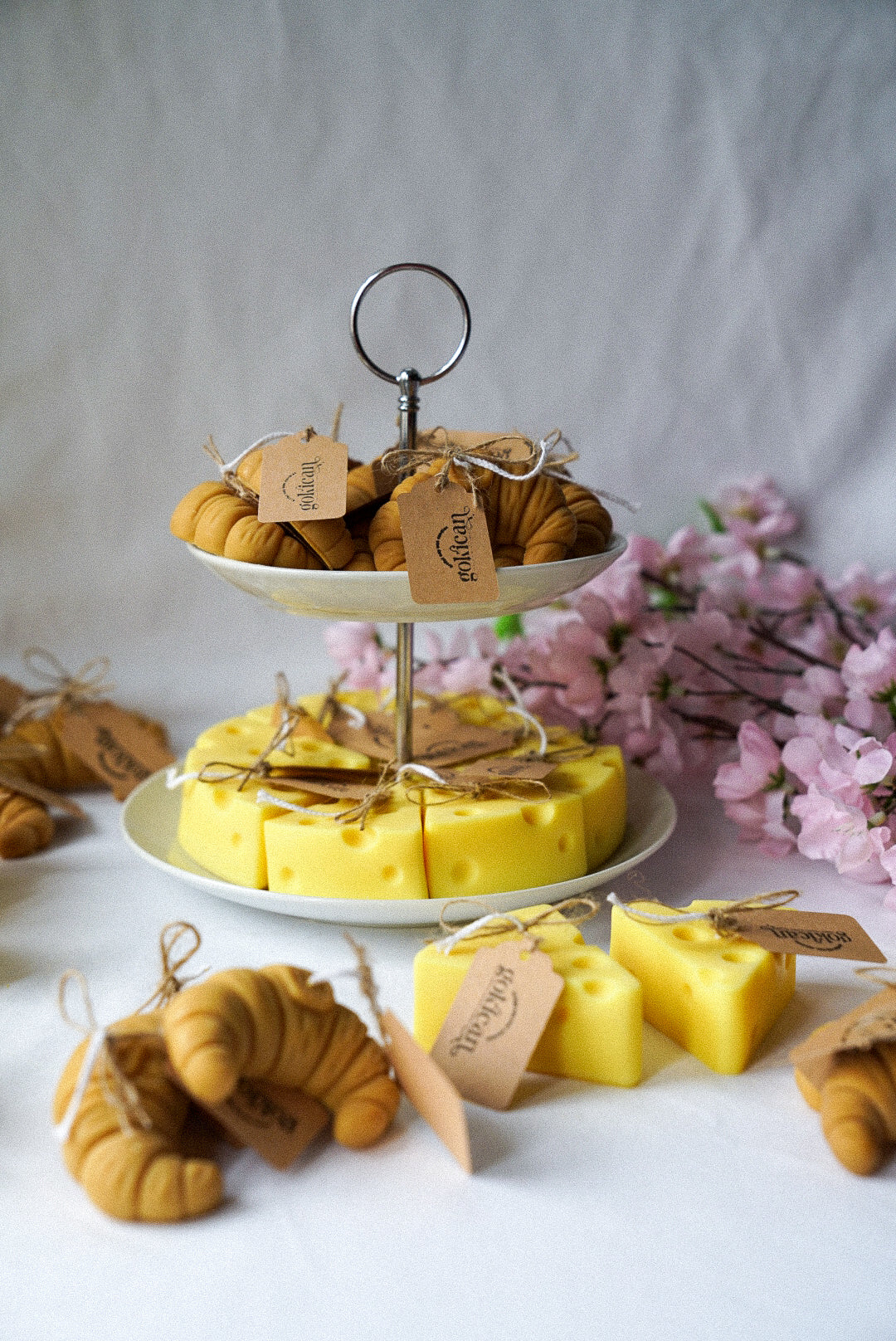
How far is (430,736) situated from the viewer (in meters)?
1.41

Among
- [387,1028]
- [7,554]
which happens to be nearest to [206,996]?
[387,1028]

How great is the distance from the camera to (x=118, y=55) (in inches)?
74.4

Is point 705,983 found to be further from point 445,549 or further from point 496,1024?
point 445,549

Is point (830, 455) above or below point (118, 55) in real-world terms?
below

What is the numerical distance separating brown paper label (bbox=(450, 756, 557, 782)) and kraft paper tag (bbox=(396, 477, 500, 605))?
0.22 m

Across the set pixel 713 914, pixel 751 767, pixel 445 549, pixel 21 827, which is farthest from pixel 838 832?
pixel 21 827

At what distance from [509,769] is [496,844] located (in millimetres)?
102

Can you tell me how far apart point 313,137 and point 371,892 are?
51.8 inches

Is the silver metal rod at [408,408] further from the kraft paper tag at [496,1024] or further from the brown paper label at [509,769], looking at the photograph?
the kraft paper tag at [496,1024]

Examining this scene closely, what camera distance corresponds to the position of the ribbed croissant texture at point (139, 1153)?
786 mm

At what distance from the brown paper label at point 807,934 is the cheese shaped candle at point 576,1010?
0.13 meters

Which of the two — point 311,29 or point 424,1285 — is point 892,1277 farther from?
point 311,29

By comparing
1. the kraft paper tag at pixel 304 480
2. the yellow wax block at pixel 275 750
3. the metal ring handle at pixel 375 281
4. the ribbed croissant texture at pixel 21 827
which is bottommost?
the ribbed croissant texture at pixel 21 827

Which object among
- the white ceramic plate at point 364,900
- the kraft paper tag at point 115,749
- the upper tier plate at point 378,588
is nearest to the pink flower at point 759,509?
the white ceramic plate at point 364,900
